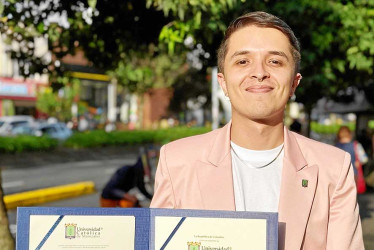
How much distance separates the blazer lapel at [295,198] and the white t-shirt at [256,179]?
49 millimetres

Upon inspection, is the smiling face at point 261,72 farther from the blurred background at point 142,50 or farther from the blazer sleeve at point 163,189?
the blurred background at point 142,50

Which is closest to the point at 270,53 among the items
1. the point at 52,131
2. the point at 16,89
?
the point at 52,131

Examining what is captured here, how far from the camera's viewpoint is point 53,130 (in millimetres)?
30844

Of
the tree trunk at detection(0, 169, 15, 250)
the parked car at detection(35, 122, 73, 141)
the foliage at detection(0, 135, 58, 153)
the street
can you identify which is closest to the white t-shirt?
the tree trunk at detection(0, 169, 15, 250)

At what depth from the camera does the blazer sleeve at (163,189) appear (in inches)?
78.4

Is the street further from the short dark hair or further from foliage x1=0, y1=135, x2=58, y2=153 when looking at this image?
the short dark hair

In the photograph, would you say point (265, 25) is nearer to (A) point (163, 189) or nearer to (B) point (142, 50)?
(A) point (163, 189)

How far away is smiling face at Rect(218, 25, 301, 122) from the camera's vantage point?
192cm

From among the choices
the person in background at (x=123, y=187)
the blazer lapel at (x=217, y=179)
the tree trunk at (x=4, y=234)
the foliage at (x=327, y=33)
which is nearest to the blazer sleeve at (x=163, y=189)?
the blazer lapel at (x=217, y=179)

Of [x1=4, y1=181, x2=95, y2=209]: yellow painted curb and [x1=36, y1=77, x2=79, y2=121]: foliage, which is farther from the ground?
[x1=36, y1=77, x2=79, y2=121]: foliage

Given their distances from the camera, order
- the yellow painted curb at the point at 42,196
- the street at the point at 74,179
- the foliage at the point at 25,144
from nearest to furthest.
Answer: the street at the point at 74,179
the yellow painted curb at the point at 42,196
the foliage at the point at 25,144

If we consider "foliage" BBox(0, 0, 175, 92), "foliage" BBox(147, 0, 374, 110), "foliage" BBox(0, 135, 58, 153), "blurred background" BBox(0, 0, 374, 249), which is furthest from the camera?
"foliage" BBox(0, 135, 58, 153)

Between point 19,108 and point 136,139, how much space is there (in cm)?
2297

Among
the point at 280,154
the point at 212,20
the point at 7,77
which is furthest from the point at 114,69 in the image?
the point at 7,77
